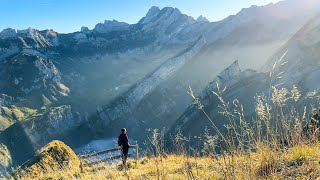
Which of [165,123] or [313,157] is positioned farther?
[165,123]

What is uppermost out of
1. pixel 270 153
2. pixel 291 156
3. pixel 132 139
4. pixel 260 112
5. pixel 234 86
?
pixel 260 112

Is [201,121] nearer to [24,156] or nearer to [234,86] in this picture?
[234,86]

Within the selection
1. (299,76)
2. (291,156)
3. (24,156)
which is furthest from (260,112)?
(24,156)

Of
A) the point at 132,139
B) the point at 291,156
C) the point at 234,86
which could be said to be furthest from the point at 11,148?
the point at 291,156

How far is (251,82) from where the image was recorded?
109 meters

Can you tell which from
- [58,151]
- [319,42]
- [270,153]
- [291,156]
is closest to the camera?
[270,153]

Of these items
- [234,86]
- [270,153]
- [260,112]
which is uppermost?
[260,112]

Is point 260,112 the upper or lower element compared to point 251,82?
upper

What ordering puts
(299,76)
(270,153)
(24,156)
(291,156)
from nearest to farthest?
(270,153), (291,156), (299,76), (24,156)

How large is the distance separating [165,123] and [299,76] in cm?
11191

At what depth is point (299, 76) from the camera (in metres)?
92.4

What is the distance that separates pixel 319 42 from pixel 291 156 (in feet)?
362

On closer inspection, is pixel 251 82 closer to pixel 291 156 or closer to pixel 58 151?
pixel 58 151

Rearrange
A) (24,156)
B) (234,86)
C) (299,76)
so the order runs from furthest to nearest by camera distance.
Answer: (24,156) < (234,86) < (299,76)
